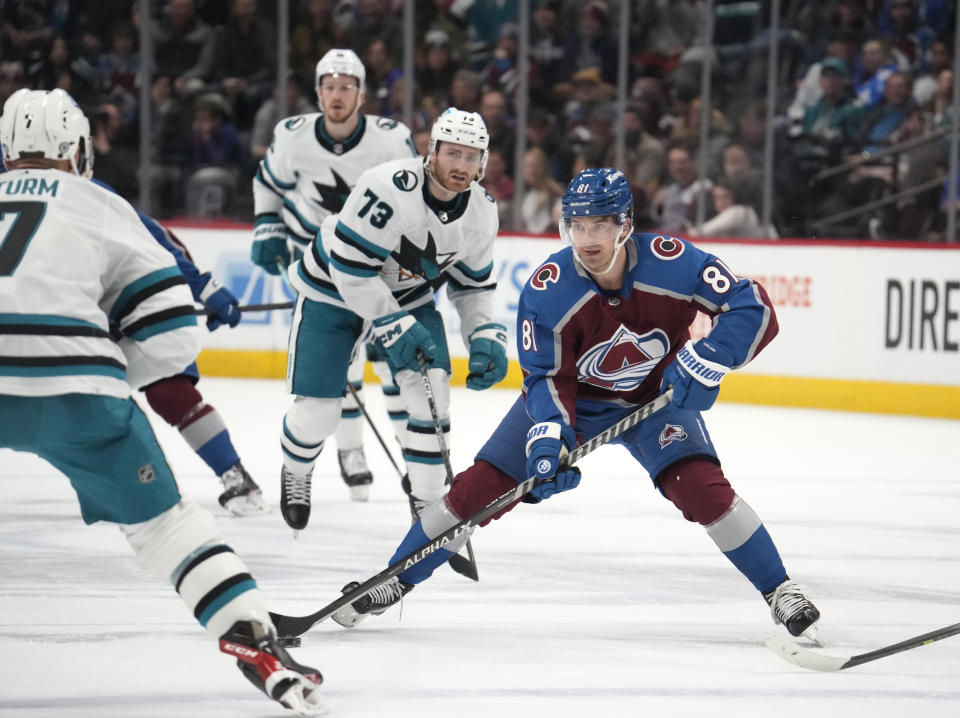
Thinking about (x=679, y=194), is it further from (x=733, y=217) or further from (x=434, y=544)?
(x=434, y=544)

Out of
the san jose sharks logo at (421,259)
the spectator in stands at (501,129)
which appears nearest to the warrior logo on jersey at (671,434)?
the san jose sharks logo at (421,259)

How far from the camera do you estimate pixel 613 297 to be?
9.29 ft

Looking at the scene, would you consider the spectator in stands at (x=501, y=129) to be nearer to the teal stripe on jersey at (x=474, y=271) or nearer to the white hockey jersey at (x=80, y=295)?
the teal stripe on jersey at (x=474, y=271)

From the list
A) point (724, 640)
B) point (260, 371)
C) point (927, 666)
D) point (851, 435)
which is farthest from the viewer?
point (260, 371)

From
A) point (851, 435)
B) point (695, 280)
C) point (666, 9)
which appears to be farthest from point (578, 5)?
point (695, 280)

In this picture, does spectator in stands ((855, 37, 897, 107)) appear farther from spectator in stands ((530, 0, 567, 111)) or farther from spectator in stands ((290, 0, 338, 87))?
spectator in stands ((290, 0, 338, 87))

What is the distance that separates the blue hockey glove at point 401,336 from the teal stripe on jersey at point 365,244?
0.52ft

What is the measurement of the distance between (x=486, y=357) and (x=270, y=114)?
503 centimetres

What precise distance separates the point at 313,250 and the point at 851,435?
309 cm

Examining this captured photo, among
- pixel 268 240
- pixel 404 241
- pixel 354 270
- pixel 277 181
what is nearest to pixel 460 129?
pixel 404 241

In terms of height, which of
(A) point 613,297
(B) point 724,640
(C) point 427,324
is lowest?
(B) point 724,640

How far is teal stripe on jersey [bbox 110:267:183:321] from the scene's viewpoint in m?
2.23

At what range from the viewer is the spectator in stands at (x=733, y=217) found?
24.0 ft

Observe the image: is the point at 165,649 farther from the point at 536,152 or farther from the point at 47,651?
the point at 536,152
